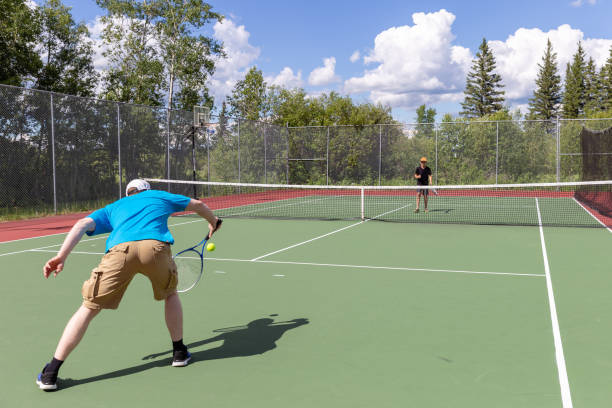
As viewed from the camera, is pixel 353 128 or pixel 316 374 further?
pixel 353 128

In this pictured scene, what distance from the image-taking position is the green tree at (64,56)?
23031 mm

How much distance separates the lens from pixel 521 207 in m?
19.0

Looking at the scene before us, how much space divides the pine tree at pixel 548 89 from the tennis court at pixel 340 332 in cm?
6092

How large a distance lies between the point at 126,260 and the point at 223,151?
66.1 feet

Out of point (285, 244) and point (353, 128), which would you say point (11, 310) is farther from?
point (353, 128)

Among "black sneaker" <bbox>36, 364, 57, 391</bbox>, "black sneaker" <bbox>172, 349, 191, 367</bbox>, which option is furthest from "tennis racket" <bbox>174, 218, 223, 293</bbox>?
"black sneaker" <bbox>36, 364, 57, 391</bbox>

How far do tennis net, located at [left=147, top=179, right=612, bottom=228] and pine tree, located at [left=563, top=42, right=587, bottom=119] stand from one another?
3948 cm

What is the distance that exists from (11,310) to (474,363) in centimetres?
460

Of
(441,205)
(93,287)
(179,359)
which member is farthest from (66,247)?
(441,205)

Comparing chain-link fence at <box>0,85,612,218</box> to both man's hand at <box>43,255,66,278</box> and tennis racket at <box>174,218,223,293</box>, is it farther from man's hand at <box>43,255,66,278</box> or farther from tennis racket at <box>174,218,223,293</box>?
man's hand at <box>43,255,66,278</box>

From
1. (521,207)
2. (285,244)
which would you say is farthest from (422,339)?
(521,207)

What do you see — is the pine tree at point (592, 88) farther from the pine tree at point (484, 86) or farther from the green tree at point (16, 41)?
the green tree at point (16, 41)

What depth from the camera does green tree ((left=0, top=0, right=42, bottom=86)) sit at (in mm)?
20094

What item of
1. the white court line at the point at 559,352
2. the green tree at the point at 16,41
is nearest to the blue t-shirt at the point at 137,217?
the white court line at the point at 559,352
